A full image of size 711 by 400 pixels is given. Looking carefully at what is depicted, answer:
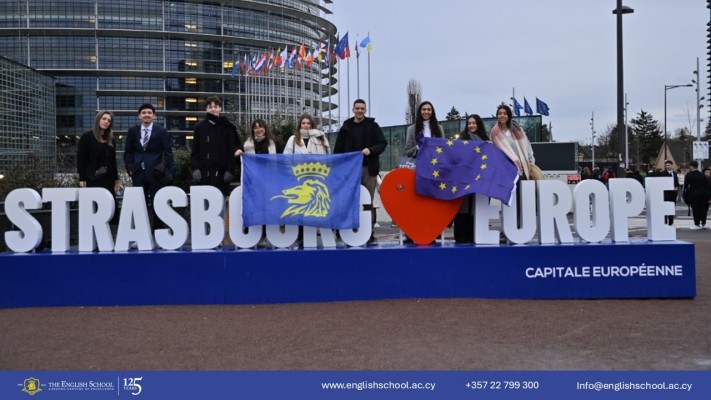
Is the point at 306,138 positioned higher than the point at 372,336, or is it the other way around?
the point at 306,138

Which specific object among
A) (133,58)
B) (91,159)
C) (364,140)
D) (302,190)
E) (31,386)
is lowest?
(31,386)

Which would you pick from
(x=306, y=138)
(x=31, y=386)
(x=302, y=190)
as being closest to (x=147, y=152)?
(x=306, y=138)

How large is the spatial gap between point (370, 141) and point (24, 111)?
2365 inches

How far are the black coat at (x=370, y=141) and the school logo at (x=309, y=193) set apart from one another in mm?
907

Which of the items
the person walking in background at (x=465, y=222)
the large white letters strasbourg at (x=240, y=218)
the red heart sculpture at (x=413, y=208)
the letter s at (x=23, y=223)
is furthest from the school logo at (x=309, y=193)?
the letter s at (x=23, y=223)

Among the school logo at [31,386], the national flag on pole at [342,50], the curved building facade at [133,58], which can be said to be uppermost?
the curved building facade at [133,58]

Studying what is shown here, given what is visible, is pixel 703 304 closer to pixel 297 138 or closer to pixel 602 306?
pixel 602 306

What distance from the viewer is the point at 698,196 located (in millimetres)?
17578

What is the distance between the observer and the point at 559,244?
24.9 feet

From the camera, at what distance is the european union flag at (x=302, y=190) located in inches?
299

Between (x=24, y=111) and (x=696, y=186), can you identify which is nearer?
(x=696, y=186)

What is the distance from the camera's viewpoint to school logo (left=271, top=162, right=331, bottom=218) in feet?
25.0

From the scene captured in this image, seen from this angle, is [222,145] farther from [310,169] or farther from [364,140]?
[364,140]

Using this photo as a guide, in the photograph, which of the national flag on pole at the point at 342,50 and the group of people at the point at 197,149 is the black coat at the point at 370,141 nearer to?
the group of people at the point at 197,149
